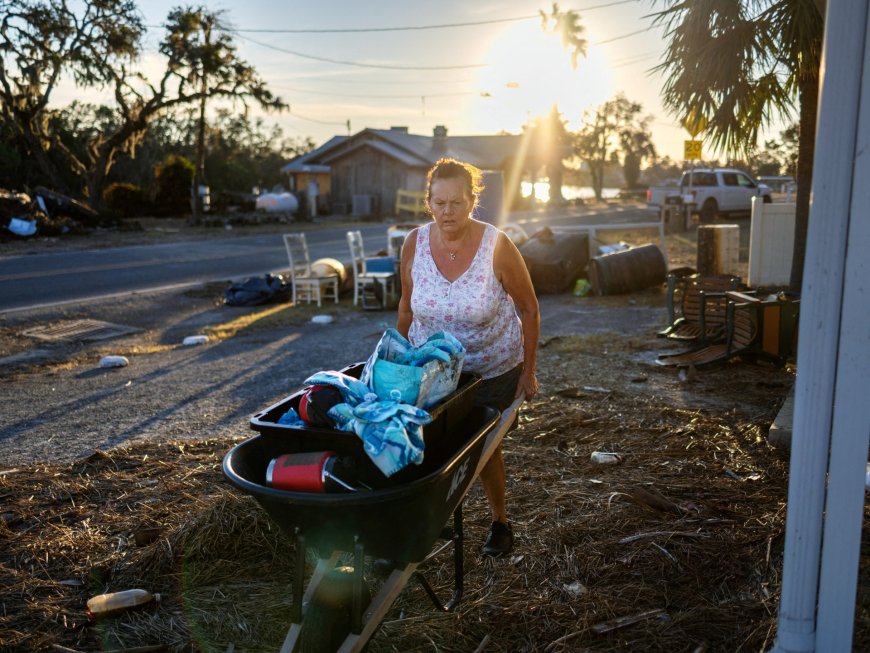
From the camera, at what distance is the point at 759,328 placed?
22.6ft

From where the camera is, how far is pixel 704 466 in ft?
15.2

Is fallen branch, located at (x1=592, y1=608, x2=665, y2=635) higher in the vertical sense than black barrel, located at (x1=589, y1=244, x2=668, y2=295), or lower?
lower

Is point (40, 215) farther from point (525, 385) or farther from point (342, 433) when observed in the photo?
point (342, 433)

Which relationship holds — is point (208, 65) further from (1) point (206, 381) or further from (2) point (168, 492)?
(2) point (168, 492)

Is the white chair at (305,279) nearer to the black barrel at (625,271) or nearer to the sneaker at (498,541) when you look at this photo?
the black barrel at (625,271)

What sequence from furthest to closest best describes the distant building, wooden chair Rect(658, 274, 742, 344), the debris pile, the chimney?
the chimney → the distant building → the debris pile → wooden chair Rect(658, 274, 742, 344)

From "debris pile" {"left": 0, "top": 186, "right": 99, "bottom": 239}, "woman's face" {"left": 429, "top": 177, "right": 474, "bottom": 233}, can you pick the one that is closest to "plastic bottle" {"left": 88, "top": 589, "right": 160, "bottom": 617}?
"woman's face" {"left": 429, "top": 177, "right": 474, "bottom": 233}

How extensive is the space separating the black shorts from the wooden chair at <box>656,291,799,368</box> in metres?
4.15

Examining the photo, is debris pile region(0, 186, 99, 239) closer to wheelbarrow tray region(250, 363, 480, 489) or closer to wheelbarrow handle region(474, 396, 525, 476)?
wheelbarrow handle region(474, 396, 525, 476)

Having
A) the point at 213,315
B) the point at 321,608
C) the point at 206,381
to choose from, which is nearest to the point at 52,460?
the point at 206,381

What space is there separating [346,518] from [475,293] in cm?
138

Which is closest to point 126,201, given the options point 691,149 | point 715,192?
point 715,192

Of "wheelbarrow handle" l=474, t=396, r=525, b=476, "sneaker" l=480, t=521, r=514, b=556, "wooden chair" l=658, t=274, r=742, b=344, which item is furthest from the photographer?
"wooden chair" l=658, t=274, r=742, b=344

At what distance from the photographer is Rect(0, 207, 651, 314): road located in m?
12.9
